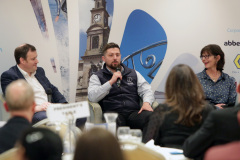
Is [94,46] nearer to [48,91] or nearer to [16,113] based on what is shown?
[48,91]

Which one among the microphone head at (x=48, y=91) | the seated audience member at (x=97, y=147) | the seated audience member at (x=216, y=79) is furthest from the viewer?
the seated audience member at (x=216, y=79)

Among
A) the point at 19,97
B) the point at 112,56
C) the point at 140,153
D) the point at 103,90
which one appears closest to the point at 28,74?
the point at 103,90

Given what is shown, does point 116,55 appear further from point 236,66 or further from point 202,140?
point 202,140

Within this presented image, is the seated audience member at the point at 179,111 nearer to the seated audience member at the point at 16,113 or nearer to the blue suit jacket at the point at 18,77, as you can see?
the seated audience member at the point at 16,113

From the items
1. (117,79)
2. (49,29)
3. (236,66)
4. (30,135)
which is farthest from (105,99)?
(30,135)

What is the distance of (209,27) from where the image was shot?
171 inches

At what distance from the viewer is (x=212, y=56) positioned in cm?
399

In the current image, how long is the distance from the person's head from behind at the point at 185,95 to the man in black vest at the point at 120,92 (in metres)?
1.41

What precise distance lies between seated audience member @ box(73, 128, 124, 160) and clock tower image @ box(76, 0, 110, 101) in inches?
146

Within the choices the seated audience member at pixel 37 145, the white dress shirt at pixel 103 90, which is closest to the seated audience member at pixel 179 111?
the seated audience member at pixel 37 145

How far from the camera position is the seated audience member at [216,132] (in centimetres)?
127

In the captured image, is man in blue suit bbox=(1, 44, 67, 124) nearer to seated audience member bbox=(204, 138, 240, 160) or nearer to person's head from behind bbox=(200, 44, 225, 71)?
person's head from behind bbox=(200, 44, 225, 71)

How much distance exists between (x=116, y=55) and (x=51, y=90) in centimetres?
102

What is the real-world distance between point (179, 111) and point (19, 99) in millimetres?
1054
